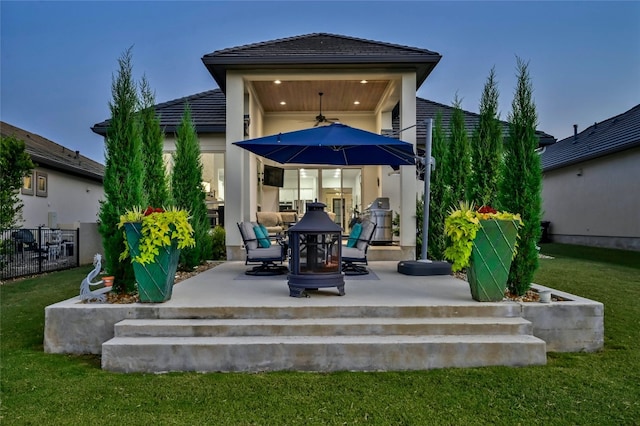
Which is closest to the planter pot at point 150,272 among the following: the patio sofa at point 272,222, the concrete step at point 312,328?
the concrete step at point 312,328

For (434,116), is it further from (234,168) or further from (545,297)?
(545,297)

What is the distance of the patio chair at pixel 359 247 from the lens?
5.79 metres

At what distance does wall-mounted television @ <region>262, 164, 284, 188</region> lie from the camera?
36.2 ft

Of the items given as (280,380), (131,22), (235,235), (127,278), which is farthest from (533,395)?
(131,22)

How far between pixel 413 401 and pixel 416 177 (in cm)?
574

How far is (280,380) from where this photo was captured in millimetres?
3057

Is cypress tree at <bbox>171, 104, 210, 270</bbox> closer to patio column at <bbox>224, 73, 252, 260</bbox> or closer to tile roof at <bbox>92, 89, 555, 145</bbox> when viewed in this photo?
patio column at <bbox>224, 73, 252, 260</bbox>

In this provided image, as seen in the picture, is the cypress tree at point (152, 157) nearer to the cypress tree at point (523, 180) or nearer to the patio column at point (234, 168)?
the patio column at point (234, 168)

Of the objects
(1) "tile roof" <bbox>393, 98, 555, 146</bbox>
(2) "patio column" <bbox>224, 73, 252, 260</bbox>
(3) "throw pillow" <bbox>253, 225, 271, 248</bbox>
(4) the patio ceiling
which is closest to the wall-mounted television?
(4) the patio ceiling

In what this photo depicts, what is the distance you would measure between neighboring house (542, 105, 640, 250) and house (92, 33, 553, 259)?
255 inches

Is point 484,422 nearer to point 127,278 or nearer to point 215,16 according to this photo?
point 127,278

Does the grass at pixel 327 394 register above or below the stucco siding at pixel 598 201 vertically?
below

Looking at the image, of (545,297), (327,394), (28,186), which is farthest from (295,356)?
(28,186)

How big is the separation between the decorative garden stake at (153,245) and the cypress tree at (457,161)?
189 inches
